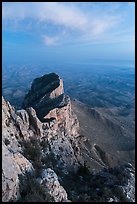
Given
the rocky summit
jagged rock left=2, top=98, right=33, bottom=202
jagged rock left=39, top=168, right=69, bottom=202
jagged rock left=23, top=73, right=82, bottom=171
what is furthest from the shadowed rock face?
jagged rock left=39, top=168, right=69, bottom=202

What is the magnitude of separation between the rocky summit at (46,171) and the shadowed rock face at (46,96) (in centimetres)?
214

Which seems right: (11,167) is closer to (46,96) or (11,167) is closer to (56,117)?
(56,117)

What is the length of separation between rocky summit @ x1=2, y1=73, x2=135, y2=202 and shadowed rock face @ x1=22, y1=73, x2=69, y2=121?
7.02 feet

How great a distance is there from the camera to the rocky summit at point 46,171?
11334mm

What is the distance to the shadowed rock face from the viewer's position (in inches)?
1167

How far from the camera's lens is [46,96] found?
3173 cm

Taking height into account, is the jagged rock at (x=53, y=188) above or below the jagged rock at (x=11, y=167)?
below

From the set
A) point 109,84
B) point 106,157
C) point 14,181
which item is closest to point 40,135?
point 14,181

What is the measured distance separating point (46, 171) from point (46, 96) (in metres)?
18.7

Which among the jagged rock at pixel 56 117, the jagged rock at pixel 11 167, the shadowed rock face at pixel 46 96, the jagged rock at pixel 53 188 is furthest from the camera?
the shadowed rock face at pixel 46 96

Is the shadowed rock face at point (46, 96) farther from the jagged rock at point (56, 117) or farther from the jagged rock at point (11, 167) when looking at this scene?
the jagged rock at point (11, 167)

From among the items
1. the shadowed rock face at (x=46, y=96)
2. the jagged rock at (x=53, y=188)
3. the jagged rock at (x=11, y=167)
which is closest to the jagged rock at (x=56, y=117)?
the shadowed rock face at (x=46, y=96)

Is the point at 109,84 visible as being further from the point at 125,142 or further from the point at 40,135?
the point at 40,135

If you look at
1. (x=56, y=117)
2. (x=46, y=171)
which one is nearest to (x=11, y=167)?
(x=46, y=171)
